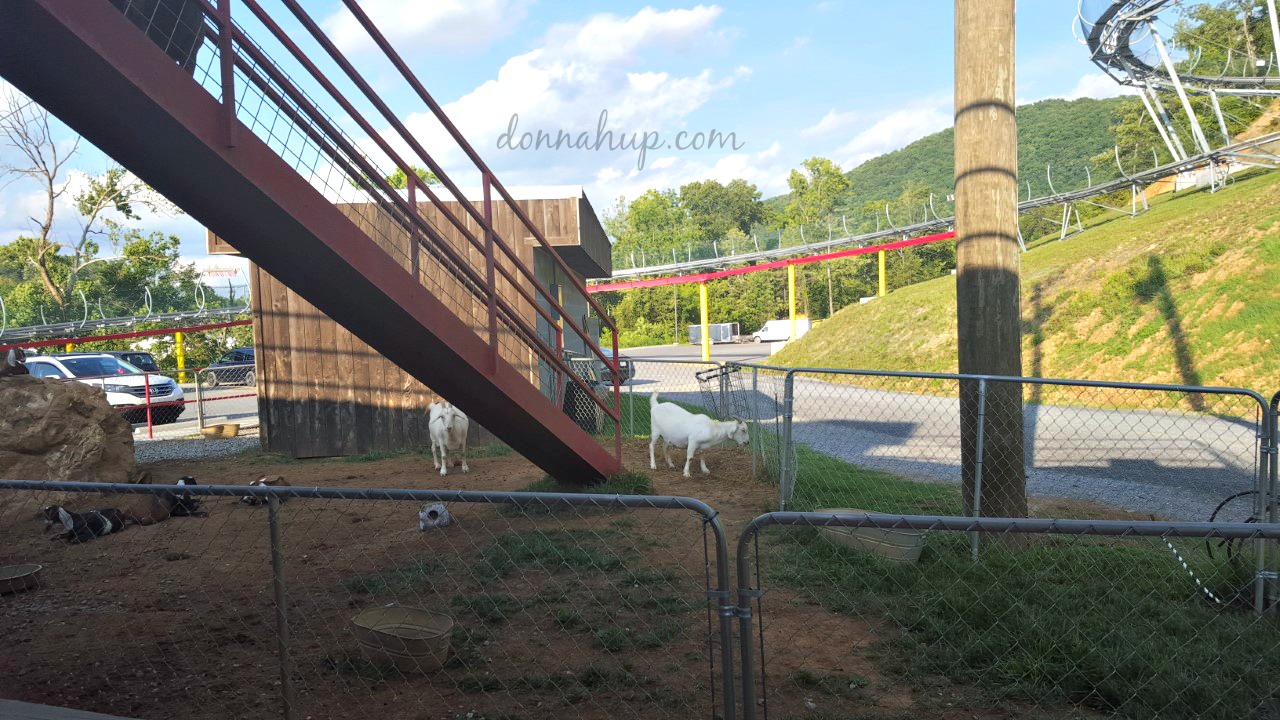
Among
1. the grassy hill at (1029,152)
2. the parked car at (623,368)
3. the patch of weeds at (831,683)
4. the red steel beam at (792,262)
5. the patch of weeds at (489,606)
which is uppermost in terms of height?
the grassy hill at (1029,152)

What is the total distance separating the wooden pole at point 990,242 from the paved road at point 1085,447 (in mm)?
1594

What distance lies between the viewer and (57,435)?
8445 millimetres

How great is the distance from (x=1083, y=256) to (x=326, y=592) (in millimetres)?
23274

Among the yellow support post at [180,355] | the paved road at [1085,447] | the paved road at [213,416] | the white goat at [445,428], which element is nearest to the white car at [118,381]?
the paved road at [213,416]

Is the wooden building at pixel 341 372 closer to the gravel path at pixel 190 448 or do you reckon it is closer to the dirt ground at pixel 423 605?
the gravel path at pixel 190 448

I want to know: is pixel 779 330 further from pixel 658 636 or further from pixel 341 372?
pixel 658 636

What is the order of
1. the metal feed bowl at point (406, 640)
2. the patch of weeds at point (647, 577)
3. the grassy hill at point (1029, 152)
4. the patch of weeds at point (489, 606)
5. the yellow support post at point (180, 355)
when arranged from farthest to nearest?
the grassy hill at point (1029, 152) → the yellow support post at point (180, 355) → the patch of weeds at point (647, 577) → the patch of weeds at point (489, 606) → the metal feed bowl at point (406, 640)

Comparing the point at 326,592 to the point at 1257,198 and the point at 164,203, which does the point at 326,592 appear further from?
the point at 164,203

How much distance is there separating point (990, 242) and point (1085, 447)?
21.9 feet

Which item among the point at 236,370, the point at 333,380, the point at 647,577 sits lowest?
the point at 647,577

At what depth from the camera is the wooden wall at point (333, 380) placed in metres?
12.4

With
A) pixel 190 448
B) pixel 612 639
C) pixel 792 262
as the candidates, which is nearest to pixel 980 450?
pixel 612 639

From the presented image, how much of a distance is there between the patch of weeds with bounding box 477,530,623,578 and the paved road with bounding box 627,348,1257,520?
8.66 ft

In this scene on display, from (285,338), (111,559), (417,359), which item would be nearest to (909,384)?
(285,338)
